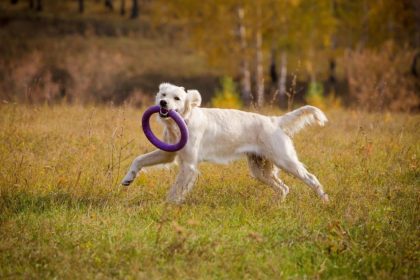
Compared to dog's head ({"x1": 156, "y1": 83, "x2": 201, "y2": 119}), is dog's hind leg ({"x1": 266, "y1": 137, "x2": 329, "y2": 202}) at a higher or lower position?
lower

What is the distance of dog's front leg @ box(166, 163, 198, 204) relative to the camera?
5.45m

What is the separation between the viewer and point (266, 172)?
6.11 m

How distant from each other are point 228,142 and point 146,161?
0.91 metres

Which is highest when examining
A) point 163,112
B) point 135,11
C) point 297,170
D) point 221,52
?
point 163,112

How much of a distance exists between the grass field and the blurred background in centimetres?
522

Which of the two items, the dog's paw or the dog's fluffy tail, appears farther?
the dog's fluffy tail

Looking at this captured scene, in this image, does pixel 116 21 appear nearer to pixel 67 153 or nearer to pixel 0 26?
pixel 0 26

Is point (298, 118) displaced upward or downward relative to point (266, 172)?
upward

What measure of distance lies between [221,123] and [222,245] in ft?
6.26

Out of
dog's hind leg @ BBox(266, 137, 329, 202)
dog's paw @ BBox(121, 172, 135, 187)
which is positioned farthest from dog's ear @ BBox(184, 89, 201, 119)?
dog's hind leg @ BBox(266, 137, 329, 202)

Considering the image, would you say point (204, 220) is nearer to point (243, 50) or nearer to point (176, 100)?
point (176, 100)

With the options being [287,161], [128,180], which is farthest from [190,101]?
[287,161]

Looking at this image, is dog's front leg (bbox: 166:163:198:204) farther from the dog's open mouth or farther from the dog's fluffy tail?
the dog's fluffy tail

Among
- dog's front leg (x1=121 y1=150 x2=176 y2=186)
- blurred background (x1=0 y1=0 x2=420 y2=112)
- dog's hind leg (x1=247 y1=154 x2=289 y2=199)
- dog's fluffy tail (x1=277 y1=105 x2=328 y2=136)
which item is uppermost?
dog's fluffy tail (x1=277 y1=105 x2=328 y2=136)
